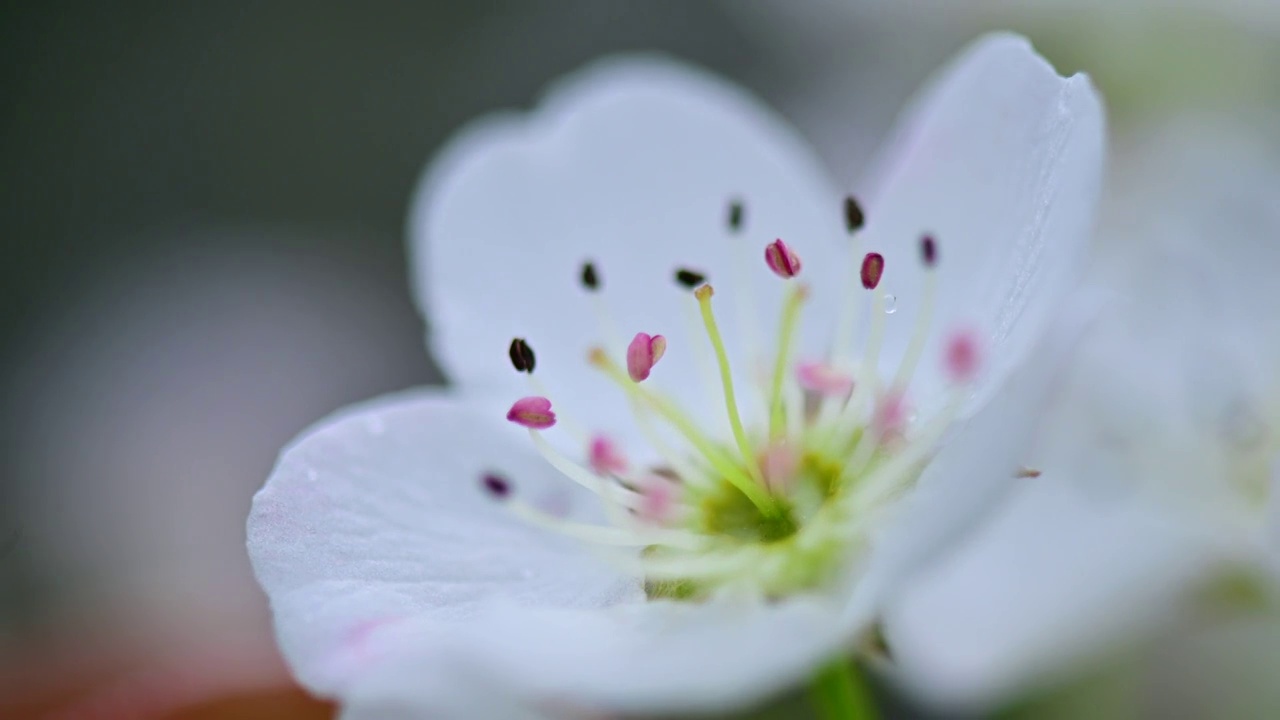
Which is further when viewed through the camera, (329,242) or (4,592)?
(329,242)

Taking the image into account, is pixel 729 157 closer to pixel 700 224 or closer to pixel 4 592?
pixel 700 224

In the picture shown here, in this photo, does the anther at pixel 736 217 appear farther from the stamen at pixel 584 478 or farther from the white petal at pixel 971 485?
the white petal at pixel 971 485

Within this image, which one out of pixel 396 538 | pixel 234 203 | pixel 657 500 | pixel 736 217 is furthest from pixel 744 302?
pixel 234 203

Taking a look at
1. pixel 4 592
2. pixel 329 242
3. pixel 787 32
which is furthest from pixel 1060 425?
pixel 329 242

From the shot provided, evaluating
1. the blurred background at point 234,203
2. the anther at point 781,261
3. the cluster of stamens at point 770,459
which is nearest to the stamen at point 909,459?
the cluster of stamens at point 770,459

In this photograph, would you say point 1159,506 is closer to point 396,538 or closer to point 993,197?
point 993,197

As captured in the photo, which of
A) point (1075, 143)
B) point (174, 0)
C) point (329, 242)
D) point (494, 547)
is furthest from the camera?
point (174, 0)
